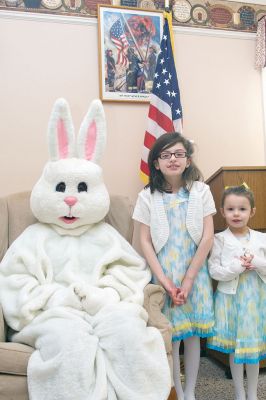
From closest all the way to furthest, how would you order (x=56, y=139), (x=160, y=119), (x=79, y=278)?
(x=79, y=278) < (x=56, y=139) < (x=160, y=119)

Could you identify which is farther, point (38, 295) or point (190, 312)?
point (190, 312)

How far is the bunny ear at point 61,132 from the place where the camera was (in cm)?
181

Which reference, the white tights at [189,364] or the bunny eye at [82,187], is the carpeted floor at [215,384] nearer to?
the white tights at [189,364]

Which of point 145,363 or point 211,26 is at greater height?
point 211,26

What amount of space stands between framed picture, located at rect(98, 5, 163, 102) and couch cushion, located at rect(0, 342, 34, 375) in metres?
1.84

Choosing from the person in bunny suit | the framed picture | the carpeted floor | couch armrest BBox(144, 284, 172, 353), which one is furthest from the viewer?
the framed picture

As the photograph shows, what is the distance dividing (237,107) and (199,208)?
1.45 meters

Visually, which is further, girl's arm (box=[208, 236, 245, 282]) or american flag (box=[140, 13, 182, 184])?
american flag (box=[140, 13, 182, 184])

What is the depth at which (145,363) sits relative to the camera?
49.8 inches

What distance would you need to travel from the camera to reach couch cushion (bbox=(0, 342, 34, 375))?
1274 mm

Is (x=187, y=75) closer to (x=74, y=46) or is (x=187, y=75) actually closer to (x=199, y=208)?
(x=74, y=46)

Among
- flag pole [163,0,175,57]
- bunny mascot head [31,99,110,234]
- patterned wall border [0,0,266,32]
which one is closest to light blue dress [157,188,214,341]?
bunny mascot head [31,99,110,234]

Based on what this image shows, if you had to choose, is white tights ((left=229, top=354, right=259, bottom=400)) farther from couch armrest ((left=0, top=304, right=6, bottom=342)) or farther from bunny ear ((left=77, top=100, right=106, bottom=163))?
bunny ear ((left=77, top=100, right=106, bottom=163))

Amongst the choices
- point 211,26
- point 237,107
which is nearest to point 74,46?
point 211,26
